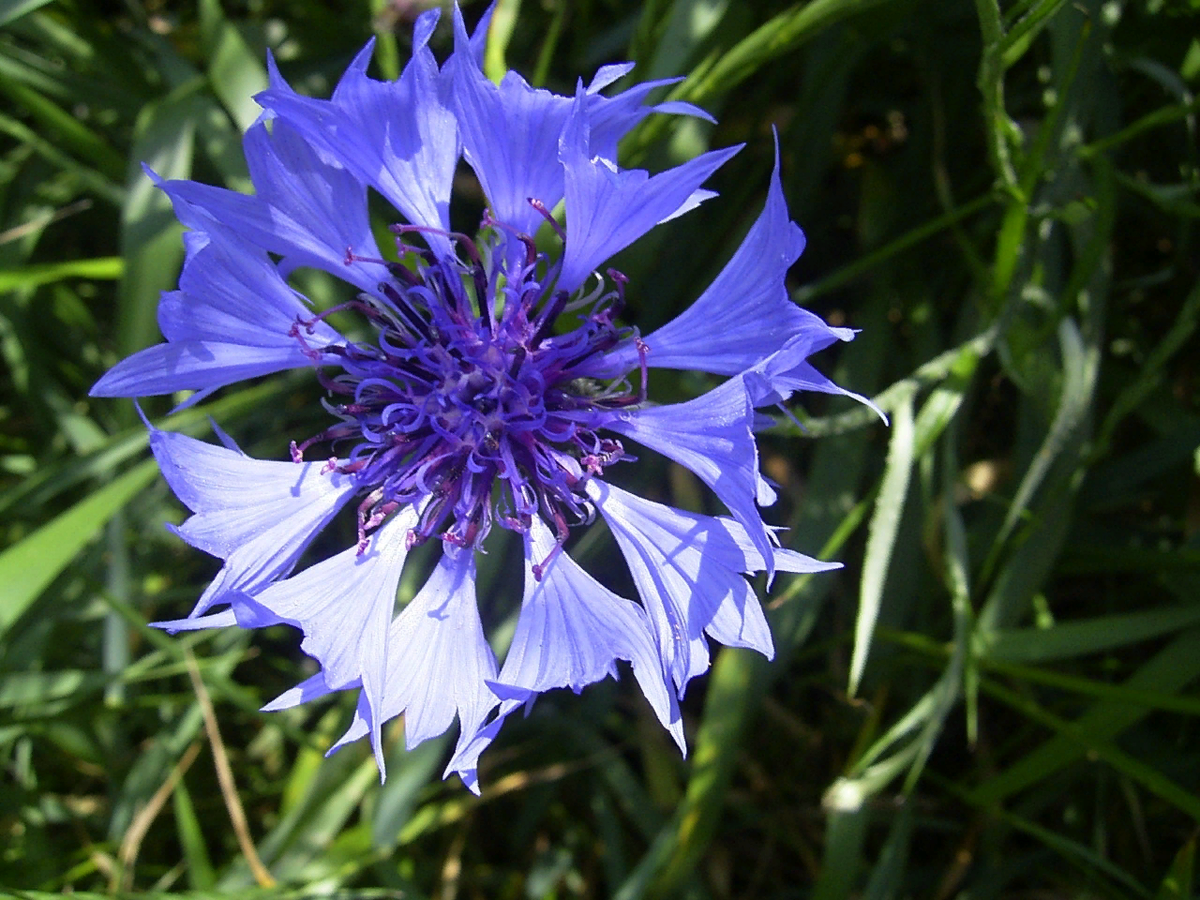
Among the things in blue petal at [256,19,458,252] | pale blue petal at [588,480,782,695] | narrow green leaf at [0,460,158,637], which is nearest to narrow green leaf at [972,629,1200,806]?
pale blue petal at [588,480,782,695]

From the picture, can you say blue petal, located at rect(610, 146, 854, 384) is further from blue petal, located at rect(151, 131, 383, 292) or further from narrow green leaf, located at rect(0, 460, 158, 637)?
narrow green leaf, located at rect(0, 460, 158, 637)

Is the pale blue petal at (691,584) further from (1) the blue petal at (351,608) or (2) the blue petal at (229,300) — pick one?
(2) the blue petal at (229,300)

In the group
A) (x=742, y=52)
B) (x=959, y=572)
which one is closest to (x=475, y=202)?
(x=742, y=52)

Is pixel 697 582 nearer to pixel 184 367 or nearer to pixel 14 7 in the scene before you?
pixel 184 367

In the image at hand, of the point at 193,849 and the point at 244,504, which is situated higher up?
the point at 244,504

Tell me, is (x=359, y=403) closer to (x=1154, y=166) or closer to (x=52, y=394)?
(x=52, y=394)

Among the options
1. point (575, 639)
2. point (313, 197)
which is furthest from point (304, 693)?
point (313, 197)
